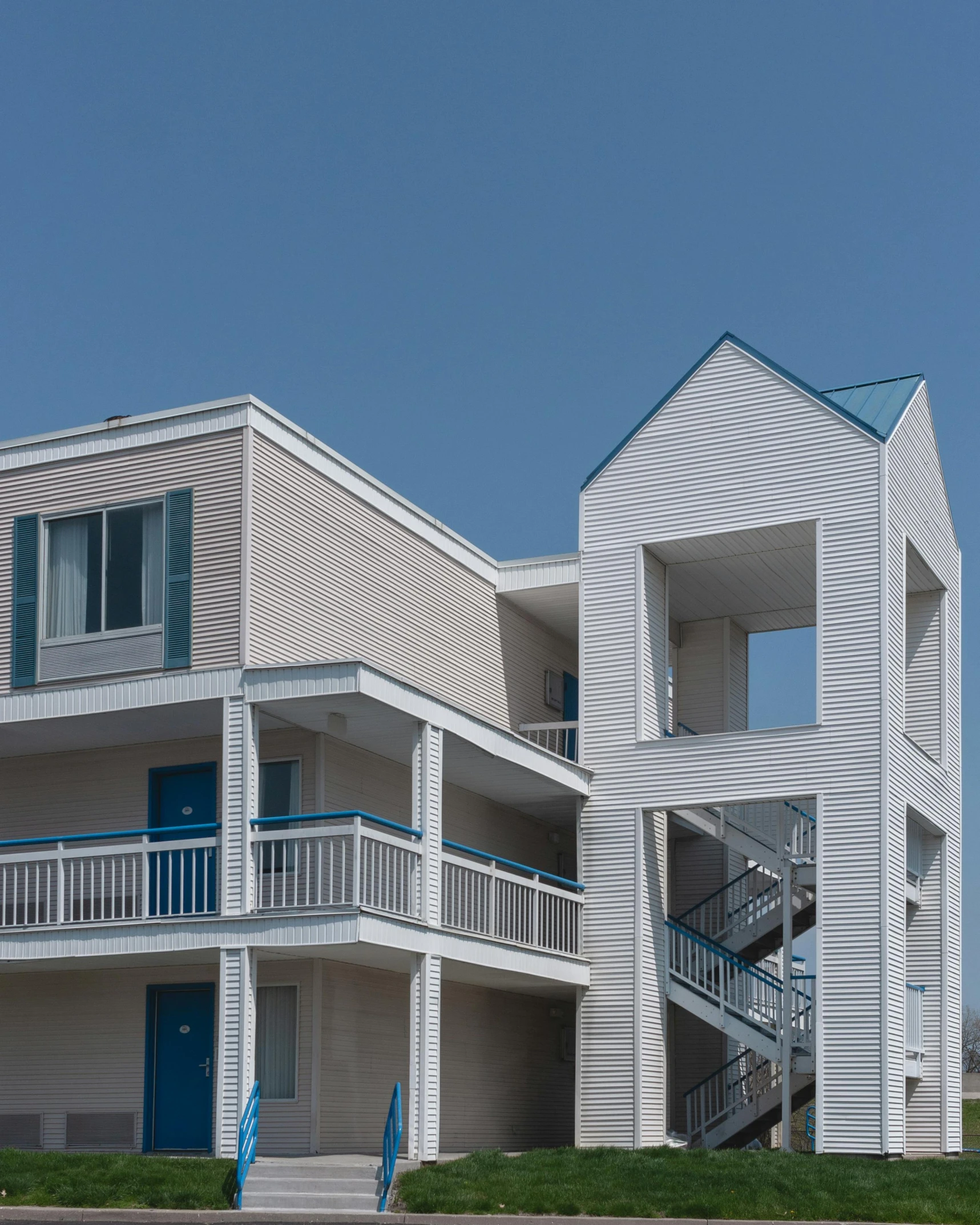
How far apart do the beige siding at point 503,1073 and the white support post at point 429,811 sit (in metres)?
4.51

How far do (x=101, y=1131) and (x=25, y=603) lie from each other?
6.95 m

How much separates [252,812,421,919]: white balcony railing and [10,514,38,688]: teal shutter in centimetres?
369

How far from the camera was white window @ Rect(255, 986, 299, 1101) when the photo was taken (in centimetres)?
2195

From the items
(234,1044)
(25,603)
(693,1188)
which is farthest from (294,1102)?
(25,603)

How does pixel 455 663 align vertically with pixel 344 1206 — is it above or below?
above

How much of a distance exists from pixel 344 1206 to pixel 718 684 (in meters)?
15.1

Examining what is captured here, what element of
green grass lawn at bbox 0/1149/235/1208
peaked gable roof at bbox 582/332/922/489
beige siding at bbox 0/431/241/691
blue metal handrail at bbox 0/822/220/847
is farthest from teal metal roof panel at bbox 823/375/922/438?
green grass lawn at bbox 0/1149/235/1208

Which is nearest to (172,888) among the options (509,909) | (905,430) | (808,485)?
A: (509,909)

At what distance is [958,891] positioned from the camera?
2919cm

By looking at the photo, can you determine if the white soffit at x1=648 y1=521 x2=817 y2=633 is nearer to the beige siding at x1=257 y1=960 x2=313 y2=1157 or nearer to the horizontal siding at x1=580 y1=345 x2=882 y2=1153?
the horizontal siding at x1=580 y1=345 x2=882 y2=1153

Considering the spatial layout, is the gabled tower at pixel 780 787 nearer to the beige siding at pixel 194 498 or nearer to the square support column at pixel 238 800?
the beige siding at pixel 194 498

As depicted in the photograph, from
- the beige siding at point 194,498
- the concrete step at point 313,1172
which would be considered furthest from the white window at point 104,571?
the concrete step at point 313,1172

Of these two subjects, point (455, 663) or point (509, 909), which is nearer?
point (509, 909)

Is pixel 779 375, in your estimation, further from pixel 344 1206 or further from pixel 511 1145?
pixel 344 1206
